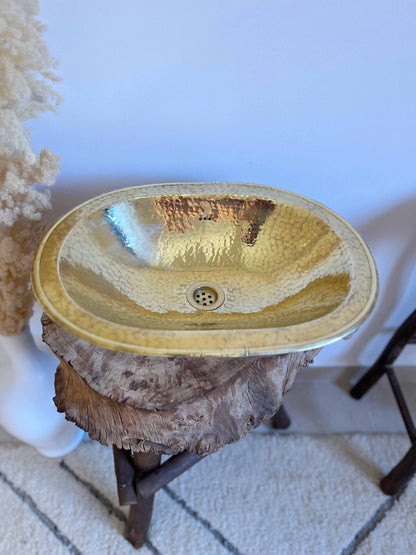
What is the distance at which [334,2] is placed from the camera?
59cm

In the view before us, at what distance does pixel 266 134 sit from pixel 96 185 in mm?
333

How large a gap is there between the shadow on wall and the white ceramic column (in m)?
0.75

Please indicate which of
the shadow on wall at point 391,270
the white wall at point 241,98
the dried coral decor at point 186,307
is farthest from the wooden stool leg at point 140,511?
the shadow on wall at point 391,270

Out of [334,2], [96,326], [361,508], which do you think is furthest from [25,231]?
[361,508]

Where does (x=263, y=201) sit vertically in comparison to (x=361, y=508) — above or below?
above

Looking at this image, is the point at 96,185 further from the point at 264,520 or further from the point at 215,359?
the point at 264,520

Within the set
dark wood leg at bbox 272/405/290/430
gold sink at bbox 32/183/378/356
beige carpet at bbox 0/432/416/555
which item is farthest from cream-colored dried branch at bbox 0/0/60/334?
dark wood leg at bbox 272/405/290/430

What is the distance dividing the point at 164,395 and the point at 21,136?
41 centimetres

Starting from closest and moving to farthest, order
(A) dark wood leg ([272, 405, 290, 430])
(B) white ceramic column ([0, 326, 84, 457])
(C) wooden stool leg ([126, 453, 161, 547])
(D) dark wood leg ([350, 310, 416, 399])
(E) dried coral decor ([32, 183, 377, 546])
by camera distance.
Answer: (E) dried coral decor ([32, 183, 377, 546])
(C) wooden stool leg ([126, 453, 161, 547])
(B) white ceramic column ([0, 326, 84, 457])
(D) dark wood leg ([350, 310, 416, 399])
(A) dark wood leg ([272, 405, 290, 430])

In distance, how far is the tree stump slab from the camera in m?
0.53

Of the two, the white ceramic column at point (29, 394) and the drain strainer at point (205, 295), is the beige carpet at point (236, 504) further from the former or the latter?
the drain strainer at point (205, 295)

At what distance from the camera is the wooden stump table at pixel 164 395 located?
1.75 ft

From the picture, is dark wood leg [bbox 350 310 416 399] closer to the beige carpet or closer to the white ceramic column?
the beige carpet

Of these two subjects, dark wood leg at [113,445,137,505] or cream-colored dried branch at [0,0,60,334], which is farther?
dark wood leg at [113,445,137,505]
